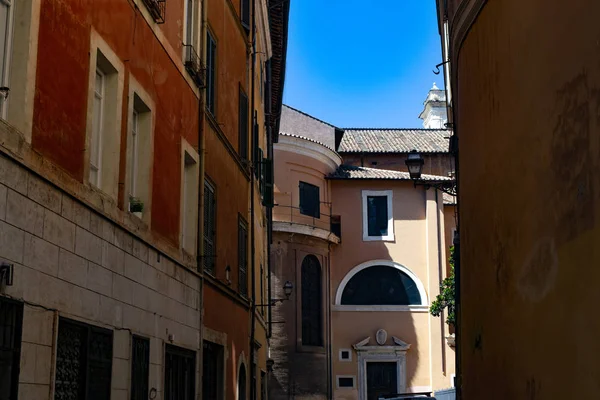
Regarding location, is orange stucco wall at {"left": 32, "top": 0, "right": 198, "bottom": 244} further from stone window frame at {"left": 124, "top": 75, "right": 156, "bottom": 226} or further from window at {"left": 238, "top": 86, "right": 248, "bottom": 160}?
window at {"left": 238, "top": 86, "right": 248, "bottom": 160}

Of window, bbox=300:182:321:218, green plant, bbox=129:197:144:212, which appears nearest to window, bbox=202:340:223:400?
green plant, bbox=129:197:144:212

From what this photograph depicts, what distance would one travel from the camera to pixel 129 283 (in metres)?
10.7

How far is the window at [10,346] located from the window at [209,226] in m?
7.27

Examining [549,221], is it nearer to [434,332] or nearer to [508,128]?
[508,128]

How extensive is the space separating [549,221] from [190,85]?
7278 mm

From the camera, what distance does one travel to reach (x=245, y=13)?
811 inches

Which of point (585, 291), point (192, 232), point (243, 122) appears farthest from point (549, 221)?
point (243, 122)

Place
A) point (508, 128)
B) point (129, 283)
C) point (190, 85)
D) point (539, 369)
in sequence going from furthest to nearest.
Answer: point (190, 85) → point (129, 283) → point (508, 128) → point (539, 369)

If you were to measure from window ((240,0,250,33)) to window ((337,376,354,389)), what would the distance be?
24714 mm

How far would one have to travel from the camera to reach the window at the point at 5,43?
304 inches

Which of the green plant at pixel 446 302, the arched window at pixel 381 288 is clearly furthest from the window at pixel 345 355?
the green plant at pixel 446 302

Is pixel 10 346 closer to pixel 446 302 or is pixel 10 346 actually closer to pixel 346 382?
pixel 446 302

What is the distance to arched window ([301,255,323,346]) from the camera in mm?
41594

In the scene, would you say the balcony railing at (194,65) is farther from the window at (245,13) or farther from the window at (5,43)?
the window at (5,43)
